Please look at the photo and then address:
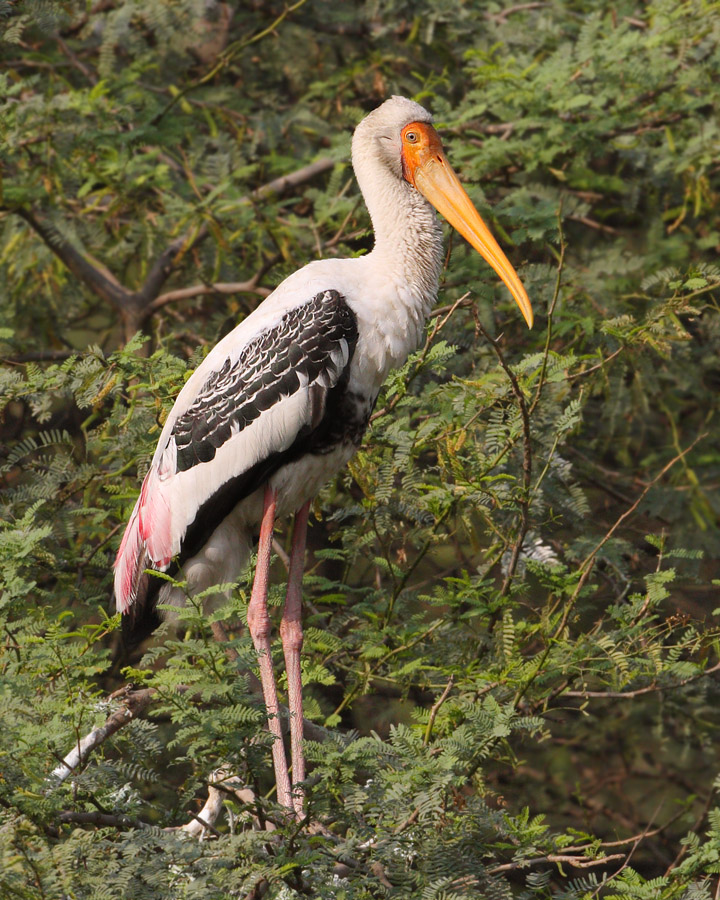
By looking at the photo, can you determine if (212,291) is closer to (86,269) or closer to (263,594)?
(86,269)

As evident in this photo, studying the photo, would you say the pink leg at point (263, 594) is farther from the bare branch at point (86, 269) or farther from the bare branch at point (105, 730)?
the bare branch at point (86, 269)

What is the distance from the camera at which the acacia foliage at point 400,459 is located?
2725 mm

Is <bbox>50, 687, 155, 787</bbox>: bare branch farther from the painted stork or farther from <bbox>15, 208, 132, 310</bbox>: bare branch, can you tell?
<bbox>15, 208, 132, 310</bbox>: bare branch

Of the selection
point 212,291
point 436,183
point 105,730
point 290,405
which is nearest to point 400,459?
point 290,405

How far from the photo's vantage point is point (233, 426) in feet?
11.8

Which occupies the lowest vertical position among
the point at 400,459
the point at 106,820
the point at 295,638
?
the point at 295,638

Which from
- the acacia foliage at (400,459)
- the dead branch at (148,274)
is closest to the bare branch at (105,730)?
the acacia foliage at (400,459)

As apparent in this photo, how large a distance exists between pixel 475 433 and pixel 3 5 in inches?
78.7

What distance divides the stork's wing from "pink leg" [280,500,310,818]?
0.88 feet

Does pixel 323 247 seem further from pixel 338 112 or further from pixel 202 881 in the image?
pixel 202 881

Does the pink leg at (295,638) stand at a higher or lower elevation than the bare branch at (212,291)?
lower

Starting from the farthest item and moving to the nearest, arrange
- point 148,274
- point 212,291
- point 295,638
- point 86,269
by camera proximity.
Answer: point 148,274 → point 86,269 → point 212,291 → point 295,638

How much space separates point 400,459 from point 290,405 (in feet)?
1.35

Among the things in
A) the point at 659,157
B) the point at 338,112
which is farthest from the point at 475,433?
the point at 338,112
